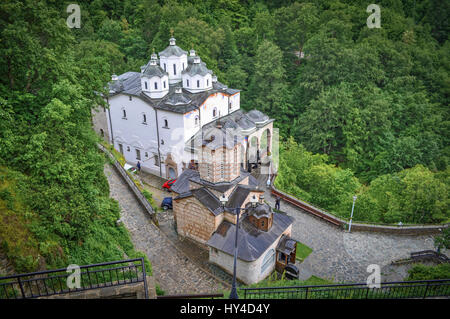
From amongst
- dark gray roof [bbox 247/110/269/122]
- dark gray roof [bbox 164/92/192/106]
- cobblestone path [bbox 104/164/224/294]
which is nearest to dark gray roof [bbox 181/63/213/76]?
dark gray roof [bbox 164/92/192/106]

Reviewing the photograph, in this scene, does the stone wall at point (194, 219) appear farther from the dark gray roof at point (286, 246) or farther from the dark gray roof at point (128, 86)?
the dark gray roof at point (128, 86)

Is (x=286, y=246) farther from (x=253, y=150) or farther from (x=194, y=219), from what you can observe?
(x=253, y=150)

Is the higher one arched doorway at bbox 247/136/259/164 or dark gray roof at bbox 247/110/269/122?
dark gray roof at bbox 247/110/269/122

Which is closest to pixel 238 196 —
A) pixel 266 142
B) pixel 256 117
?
pixel 256 117

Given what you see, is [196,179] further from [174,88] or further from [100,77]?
[174,88]

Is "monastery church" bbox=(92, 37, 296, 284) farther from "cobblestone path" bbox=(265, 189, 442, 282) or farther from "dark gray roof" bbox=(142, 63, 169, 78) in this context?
"cobblestone path" bbox=(265, 189, 442, 282)

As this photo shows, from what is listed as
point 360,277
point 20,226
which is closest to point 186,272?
point 20,226
